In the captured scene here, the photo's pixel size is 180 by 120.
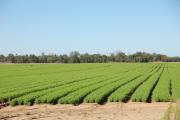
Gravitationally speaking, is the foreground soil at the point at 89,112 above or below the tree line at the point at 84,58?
below

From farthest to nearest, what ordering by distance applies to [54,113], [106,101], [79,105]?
1. [106,101]
2. [79,105]
3. [54,113]

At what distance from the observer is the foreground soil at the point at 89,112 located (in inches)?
577

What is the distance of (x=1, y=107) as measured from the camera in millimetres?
18016

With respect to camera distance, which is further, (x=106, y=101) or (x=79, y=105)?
(x=106, y=101)

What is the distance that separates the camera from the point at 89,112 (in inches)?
629

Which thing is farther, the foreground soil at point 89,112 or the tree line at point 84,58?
the tree line at point 84,58

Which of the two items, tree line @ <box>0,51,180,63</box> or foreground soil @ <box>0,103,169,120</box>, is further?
tree line @ <box>0,51,180,63</box>

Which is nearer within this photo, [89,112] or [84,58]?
[89,112]

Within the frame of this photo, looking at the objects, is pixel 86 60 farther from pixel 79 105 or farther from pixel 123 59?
pixel 79 105

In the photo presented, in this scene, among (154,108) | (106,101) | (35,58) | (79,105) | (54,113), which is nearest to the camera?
(54,113)

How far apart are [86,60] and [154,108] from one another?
482ft

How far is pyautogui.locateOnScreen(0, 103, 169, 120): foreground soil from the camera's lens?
1466 cm

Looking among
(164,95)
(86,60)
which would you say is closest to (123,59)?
(86,60)

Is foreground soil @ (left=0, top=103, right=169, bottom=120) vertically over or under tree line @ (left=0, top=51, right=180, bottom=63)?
under
